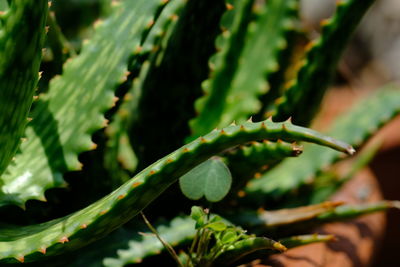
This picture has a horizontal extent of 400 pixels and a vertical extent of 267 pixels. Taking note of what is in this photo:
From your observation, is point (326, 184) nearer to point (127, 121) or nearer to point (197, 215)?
point (127, 121)

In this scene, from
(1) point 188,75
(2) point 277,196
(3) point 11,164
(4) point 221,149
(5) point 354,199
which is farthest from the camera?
(5) point 354,199

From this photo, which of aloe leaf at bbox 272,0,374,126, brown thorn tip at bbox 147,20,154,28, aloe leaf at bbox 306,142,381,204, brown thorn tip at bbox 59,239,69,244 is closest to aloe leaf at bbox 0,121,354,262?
brown thorn tip at bbox 59,239,69,244

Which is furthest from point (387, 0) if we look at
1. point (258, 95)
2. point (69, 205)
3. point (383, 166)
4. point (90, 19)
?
point (69, 205)

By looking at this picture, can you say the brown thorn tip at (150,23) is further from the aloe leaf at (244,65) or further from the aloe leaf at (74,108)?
the aloe leaf at (244,65)

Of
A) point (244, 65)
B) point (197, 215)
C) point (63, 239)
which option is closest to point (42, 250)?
point (63, 239)

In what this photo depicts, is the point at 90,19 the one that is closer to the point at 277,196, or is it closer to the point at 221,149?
the point at 277,196

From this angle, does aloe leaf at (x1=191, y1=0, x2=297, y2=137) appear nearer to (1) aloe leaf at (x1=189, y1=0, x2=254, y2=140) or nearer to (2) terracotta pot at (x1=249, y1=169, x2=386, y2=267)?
(1) aloe leaf at (x1=189, y1=0, x2=254, y2=140)
